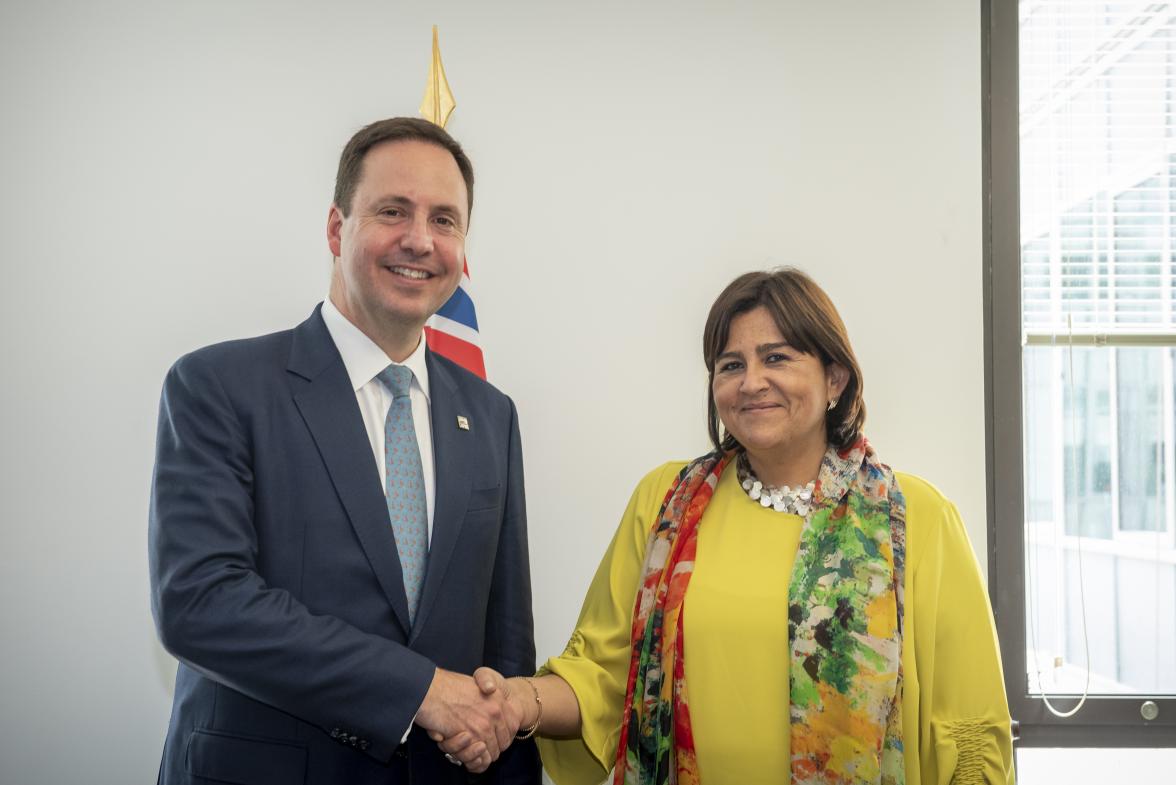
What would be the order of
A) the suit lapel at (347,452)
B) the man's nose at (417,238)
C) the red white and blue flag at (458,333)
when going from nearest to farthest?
the suit lapel at (347,452)
the man's nose at (417,238)
the red white and blue flag at (458,333)

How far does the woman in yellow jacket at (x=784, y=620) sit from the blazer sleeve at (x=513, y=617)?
0.07 metres

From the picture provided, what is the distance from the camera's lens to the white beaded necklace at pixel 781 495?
1.84 meters

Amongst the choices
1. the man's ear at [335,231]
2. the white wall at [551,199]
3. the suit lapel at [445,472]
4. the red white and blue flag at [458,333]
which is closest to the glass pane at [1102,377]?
the white wall at [551,199]

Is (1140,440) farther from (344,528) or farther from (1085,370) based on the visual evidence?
(344,528)

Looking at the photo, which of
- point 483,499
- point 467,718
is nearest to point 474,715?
point 467,718

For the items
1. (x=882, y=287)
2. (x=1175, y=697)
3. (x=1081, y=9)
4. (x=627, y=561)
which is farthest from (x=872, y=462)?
(x=1081, y=9)

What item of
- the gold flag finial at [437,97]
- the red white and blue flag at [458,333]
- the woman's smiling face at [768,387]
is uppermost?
the gold flag finial at [437,97]

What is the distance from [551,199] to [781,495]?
4.48ft

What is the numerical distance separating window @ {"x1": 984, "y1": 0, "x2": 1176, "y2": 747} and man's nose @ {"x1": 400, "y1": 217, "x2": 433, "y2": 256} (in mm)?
1950

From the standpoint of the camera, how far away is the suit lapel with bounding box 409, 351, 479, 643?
1.62 metres

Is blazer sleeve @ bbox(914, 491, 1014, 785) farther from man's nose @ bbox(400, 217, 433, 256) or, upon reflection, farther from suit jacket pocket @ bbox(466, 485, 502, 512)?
man's nose @ bbox(400, 217, 433, 256)

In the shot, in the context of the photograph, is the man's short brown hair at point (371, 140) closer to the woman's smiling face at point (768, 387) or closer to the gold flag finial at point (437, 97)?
the woman's smiling face at point (768, 387)

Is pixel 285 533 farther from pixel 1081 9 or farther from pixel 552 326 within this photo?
pixel 1081 9

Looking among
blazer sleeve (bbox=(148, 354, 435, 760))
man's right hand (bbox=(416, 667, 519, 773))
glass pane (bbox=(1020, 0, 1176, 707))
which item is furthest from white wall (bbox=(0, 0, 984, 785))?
blazer sleeve (bbox=(148, 354, 435, 760))
